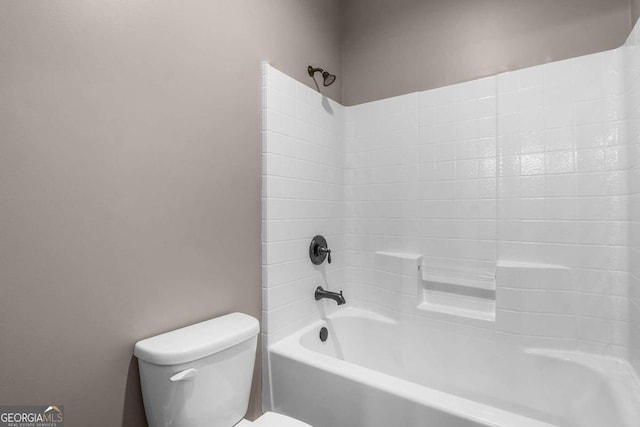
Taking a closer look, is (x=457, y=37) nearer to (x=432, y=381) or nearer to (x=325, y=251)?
(x=325, y=251)

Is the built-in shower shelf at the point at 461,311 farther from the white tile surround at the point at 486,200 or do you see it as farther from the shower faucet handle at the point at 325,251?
the shower faucet handle at the point at 325,251

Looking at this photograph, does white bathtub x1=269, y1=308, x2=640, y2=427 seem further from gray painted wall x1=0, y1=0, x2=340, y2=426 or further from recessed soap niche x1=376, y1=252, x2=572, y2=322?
gray painted wall x1=0, y1=0, x2=340, y2=426

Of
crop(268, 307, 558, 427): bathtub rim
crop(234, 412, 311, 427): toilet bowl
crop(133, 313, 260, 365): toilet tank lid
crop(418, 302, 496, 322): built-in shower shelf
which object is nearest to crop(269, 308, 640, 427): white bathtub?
crop(268, 307, 558, 427): bathtub rim

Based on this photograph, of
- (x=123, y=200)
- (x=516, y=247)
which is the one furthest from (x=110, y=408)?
(x=516, y=247)

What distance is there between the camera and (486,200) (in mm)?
1803

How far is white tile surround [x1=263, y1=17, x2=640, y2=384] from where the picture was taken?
1.53 meters

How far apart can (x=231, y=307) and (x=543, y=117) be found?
6.03ft

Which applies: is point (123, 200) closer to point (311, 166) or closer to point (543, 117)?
point (311, 166)

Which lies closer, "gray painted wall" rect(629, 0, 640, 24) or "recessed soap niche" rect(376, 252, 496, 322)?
"gray painted wall" rect(629, 0, 640, 24)

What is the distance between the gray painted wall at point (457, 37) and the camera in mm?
1602

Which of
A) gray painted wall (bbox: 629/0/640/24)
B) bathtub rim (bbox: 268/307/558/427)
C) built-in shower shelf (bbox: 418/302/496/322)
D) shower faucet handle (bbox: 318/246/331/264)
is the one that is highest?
gray painted wall (bbox: 629/0/640/24)

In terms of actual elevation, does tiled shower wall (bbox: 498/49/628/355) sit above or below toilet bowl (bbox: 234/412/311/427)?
above

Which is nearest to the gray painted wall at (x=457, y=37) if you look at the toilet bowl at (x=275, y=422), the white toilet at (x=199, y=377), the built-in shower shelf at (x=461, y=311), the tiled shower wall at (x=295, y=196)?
the tiled shower wall at (x=295, y=196)

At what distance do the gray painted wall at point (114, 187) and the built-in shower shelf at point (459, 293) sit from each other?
3.54 ft
